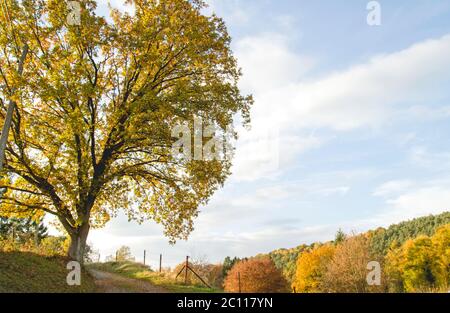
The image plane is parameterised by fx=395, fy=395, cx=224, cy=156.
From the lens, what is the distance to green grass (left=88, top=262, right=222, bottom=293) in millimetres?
22312

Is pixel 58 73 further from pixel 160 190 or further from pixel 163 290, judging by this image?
pixel 163 290

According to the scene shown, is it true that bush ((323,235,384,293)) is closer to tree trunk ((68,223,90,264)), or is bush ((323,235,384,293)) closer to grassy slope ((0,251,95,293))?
tree trunk ((68,223,90,264))

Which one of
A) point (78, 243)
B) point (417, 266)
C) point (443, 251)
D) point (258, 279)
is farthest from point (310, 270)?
point (78, 243)

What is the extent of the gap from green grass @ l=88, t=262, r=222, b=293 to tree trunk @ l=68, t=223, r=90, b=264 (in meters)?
4.78

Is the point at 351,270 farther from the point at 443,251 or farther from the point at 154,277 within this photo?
the point at 443,251

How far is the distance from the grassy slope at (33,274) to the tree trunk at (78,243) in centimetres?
96

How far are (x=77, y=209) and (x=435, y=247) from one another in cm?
7808

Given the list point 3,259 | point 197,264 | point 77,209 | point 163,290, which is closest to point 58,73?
point 77,209

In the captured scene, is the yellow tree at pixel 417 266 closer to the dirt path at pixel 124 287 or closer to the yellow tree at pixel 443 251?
the yellow tree at pixel 443 251

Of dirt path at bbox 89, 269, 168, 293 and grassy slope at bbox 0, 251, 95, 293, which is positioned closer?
grassy slope at bbox 0, 251, 95, 293

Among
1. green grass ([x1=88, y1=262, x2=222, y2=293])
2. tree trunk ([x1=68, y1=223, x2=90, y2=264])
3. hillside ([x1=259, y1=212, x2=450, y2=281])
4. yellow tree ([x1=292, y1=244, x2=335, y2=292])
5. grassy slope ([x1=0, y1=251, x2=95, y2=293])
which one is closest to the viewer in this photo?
grassy slope ([x1=0, y1=251, x2=95, y2=293])

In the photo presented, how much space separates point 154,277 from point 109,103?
39.0 feet

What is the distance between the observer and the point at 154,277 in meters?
25.7

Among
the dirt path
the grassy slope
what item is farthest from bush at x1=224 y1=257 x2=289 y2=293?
the grassy slope
